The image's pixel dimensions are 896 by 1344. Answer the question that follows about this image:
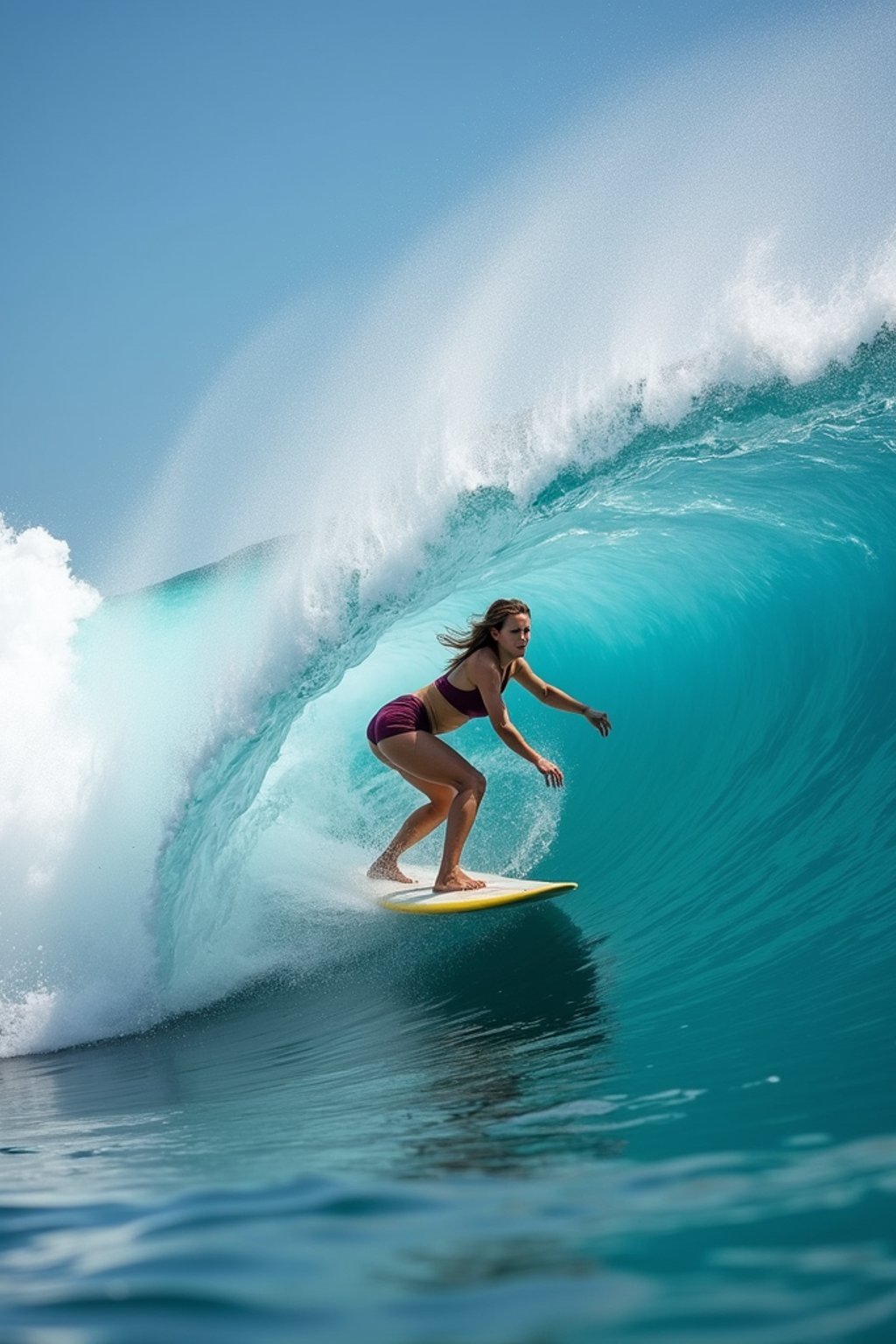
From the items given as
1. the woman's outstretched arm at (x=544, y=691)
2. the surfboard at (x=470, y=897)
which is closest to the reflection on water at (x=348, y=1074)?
the surfboard at (x=470, y=897)

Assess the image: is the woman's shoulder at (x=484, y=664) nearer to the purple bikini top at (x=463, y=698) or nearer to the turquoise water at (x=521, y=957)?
the purple bikini top at (x=463, y=698)

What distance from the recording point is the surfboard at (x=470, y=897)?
5.54 metres

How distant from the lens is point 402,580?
6.72 metres

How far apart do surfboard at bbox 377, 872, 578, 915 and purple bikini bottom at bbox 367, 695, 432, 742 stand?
2.73ft

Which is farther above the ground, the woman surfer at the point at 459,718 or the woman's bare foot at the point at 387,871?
the woman surfer at the point at 459,718

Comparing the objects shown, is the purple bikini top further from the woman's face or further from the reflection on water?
the reflection on water

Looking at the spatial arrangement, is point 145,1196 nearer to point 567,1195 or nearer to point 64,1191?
point 64,1191

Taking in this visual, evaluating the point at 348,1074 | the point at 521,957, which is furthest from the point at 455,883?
the point at 348,1074

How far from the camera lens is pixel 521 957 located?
5.37 meters

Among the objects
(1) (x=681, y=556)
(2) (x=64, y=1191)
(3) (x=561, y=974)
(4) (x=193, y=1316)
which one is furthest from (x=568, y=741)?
(4) (x=193, y=1316)

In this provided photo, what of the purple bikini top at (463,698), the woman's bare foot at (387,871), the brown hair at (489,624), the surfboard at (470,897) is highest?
the brown hair at (489,624)

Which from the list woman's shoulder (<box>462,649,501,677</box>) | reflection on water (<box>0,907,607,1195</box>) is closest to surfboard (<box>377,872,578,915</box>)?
reflection on water (<box>0,907,607,1195</box>)

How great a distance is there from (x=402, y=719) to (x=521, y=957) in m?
1.35

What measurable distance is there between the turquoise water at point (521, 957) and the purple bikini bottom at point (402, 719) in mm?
740
